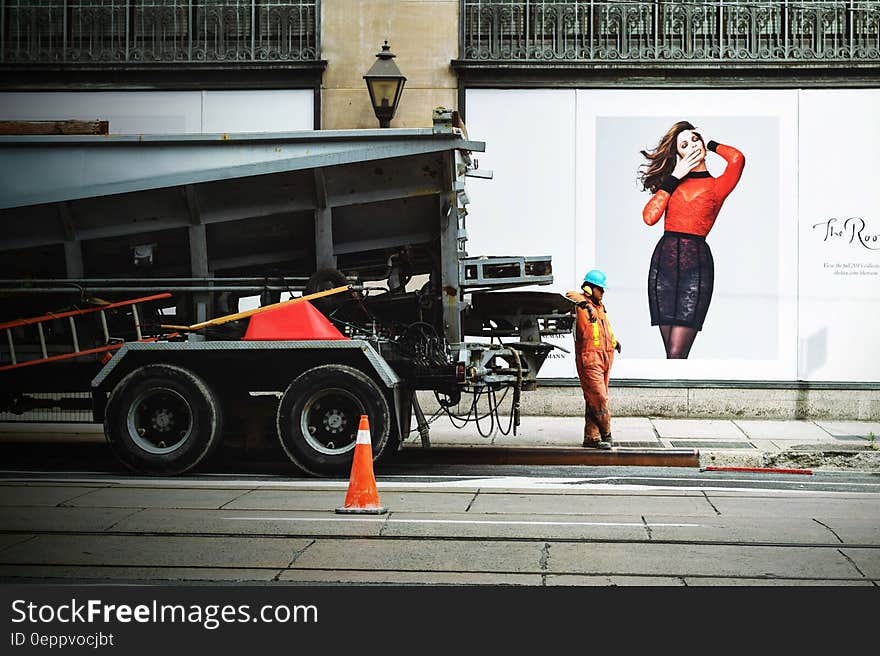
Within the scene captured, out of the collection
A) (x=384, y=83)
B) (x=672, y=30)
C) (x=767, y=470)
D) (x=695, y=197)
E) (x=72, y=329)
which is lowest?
(x=767, y=470)

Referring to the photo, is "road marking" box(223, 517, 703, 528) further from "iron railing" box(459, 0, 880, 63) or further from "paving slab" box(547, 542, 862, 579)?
"iron railing" box(459, 0, 880, 63)

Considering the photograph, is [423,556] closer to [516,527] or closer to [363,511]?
[516,527]

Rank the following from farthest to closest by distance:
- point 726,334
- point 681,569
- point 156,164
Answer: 1. point 726,334
2. point 156,164
3. point 681,569

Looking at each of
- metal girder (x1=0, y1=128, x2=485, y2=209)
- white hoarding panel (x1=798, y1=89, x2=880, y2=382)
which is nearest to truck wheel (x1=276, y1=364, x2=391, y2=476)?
metal girder (x1=0, y1=128, x2=485, y2=209)

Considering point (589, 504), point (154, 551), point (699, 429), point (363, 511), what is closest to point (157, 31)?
point (699, 429)

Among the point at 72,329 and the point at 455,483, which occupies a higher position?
the point at 72,329

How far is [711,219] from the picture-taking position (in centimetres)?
1620

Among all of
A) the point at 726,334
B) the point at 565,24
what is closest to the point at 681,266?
the point at 726,334

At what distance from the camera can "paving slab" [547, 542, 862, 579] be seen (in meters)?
7.01

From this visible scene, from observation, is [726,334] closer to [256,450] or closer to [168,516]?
[256,450]

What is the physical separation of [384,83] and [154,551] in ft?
30.6

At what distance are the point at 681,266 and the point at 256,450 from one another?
676cm

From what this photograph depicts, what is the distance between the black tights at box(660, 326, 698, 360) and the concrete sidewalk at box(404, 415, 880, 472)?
85 cm

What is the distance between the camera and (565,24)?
53.5ft
